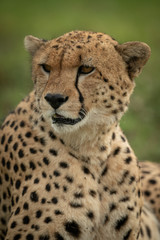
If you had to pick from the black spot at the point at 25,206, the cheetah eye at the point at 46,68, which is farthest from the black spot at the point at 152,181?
the cheetah eye at the point at 46,68

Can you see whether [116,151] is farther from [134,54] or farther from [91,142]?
[134,54]

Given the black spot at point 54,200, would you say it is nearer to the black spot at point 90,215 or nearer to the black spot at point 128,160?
the black spot at point 90,215

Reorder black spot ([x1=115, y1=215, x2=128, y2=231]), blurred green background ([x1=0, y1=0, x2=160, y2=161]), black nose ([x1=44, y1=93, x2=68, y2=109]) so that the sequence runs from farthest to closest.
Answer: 1. blurred green background ([x1=0, y1=0, x2=160, y2=161])
2. black spot ([x1=115, y1=215, x2=128, y2=231])
3. black nose ([x1=44, y1=93, x2=68, y2=109])

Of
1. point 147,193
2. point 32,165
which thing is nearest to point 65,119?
point 32,165

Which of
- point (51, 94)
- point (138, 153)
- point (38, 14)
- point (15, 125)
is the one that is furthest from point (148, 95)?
point (38, 14)

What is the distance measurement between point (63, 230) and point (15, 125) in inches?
25.3

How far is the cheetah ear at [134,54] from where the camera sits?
2881mm

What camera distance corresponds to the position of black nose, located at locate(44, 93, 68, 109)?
8.66 ft

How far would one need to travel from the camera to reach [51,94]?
2.65 meters

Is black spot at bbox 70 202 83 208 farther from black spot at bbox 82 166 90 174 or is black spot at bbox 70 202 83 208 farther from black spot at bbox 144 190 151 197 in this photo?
black spot at bbox 144 190 151 197

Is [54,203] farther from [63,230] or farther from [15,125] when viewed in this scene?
[15,125]

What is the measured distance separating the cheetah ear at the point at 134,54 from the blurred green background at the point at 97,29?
206cm

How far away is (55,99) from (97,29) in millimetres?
6265

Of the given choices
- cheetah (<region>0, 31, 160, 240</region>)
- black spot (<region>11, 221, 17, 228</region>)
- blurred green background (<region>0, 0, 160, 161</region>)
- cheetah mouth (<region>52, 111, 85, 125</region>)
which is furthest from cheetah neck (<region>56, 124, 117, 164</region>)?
blurred green background (<region>0, 0, 160, 161</region>)
